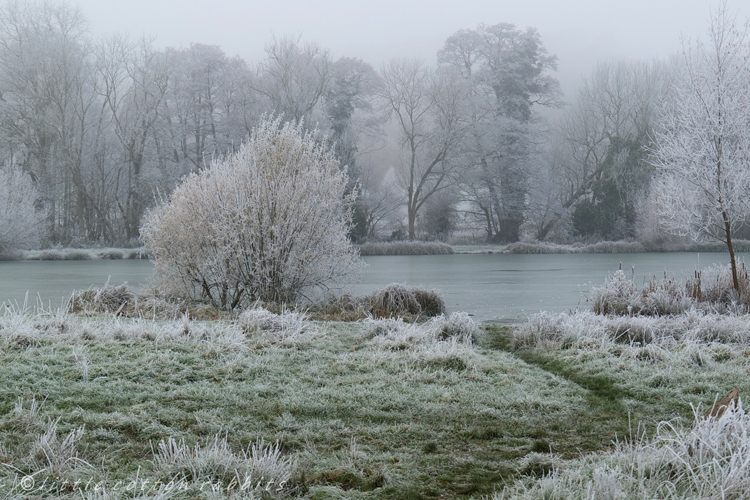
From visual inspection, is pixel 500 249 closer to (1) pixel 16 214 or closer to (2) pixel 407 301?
(1) pixel 16 214

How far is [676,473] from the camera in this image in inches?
110

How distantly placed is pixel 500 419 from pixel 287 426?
1.48 metres

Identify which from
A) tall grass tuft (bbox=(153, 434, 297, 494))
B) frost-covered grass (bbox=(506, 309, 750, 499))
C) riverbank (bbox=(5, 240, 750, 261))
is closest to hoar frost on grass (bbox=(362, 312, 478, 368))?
frost-covered grass (bbox=(506, 309, 750, 499))

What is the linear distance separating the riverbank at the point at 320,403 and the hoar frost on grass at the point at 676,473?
27cm

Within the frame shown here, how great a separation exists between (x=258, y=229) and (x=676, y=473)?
8.31m

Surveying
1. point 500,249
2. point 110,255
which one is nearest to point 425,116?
point 500,249

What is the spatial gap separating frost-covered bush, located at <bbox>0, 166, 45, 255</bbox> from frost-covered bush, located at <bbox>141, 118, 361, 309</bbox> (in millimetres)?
21063

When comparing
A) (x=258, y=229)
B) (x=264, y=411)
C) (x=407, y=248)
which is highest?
(x=258, y=229)

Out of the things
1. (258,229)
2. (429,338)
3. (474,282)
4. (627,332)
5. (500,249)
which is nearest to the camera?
(429,338)

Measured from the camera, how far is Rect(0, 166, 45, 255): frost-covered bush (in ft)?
92.6

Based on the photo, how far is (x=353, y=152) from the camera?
117ft

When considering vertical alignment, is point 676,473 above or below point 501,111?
below

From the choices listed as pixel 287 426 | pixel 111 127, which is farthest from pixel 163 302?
pixel 111 127

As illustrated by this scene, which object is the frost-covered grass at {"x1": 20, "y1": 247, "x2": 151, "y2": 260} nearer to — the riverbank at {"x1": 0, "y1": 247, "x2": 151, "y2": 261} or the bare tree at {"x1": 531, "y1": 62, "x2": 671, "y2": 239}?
the riverbank at {"x1": 0, "y1": 247, "x2": 151, "y2": 261}
